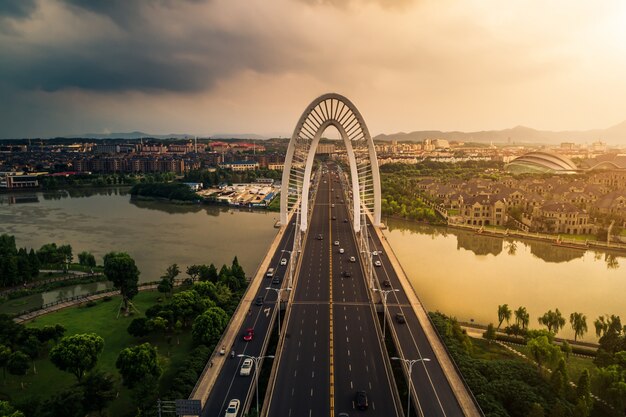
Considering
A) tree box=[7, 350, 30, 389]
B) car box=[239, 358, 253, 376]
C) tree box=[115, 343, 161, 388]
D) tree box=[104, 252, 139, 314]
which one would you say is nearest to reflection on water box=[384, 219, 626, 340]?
car box=[239, 358, 253, 376]

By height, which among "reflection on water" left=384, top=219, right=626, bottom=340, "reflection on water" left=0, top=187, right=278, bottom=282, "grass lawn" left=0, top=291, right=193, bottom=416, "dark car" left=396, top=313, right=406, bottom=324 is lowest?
"grass lawn" left=0, top=291, right=193, bottom=416

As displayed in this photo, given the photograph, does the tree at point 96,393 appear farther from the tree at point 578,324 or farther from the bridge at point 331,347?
the tree at point 578,324

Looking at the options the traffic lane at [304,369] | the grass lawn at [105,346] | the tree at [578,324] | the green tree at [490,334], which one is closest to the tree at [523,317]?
the green tree at [490,334]

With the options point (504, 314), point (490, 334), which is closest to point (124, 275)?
point (490, 334)

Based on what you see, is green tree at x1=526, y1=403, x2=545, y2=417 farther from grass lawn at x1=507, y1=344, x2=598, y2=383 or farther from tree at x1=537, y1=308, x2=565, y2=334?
tree at x1=537, y1=308, x2=565, y2=334

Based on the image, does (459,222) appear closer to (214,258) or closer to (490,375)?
(214,258)
